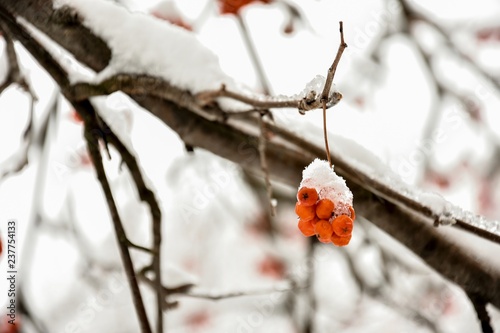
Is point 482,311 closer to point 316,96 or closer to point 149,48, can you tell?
point 316,96

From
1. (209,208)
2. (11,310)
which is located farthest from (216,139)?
(209,208)

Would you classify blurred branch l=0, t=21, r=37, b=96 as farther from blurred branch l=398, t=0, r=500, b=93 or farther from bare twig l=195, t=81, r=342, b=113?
blurred branch l=398, t=0, r=500, b=93

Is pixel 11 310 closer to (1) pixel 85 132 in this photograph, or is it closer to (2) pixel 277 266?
(1) pixel 85 132

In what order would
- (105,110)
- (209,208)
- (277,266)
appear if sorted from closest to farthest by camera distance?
(105,110), (277,266), (209,208)

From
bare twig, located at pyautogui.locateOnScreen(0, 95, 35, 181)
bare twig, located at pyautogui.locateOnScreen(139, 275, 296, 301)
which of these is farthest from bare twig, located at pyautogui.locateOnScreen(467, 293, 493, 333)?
bare twig, located at pyautogui.locateOnScreen(0, 95, 35, 181)

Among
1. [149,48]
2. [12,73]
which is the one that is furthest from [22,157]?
[149,48]

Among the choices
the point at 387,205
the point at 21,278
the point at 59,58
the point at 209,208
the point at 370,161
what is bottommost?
the point at 209,208

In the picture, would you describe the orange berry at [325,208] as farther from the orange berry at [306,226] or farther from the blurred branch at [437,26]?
the blurred branch at [437,26]
